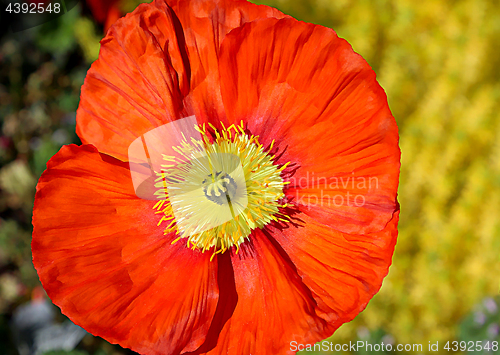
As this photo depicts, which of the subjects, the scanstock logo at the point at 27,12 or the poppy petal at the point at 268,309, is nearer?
the poppy petal at the point at 268,309

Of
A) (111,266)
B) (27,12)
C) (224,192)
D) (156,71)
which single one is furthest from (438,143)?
(27,12)

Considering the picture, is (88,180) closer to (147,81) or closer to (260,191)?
(147,81)

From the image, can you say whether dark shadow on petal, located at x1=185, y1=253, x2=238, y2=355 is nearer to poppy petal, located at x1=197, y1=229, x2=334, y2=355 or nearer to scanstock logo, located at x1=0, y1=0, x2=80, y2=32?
poppy petal, located at x1=197, y1=229, x2=334, y2=355

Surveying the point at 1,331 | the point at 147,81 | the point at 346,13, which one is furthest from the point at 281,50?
the point at 1,331

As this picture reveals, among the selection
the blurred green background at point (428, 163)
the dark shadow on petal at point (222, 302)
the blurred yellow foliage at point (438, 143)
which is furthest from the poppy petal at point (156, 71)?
the blurred yellow foliage at point (438, 143)

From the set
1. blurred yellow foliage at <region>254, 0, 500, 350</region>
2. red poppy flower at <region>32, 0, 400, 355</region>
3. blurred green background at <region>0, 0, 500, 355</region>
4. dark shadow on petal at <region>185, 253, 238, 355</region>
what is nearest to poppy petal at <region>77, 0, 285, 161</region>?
red poppy flower at <region>32, 0, 400, 355</region>

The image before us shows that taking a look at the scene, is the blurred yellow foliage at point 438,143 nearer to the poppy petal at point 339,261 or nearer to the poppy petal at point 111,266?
the poppy petal at point 339,261
